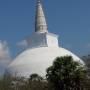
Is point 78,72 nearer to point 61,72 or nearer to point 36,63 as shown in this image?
point 61,72

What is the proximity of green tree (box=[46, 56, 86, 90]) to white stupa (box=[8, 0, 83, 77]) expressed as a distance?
2462 centimetres

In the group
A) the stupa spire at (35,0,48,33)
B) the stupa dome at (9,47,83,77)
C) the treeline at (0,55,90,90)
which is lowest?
the treeline at (0,55,90,90)

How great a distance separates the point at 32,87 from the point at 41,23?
29193 millimetres

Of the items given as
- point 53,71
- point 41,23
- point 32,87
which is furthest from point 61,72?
point 41,23

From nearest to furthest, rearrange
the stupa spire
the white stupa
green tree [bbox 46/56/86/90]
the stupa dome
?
green tree [bbox 46/56/86/90] → the stupa dome → the white stupa → the stupa spire

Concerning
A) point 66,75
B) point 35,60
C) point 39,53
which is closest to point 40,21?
point 39,53

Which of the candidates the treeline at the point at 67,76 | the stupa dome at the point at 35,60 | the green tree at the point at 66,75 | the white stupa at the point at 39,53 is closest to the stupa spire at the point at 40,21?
the white stupa at the point at 39,53

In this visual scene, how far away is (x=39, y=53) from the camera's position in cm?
7431

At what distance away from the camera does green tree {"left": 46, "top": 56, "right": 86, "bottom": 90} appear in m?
43.7

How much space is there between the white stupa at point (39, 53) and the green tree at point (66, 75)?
24.6 meters

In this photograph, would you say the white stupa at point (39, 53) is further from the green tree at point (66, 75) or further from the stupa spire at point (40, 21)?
the green tree at point (66, 75)

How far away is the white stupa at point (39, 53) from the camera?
7150 centimetres

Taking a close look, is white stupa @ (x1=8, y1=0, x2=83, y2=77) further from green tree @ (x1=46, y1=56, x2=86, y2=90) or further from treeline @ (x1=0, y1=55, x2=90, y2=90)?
green tree @ (x1=46, y1=56, x2=86, y2=90)

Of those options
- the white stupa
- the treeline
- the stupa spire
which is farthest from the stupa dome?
the treeline
